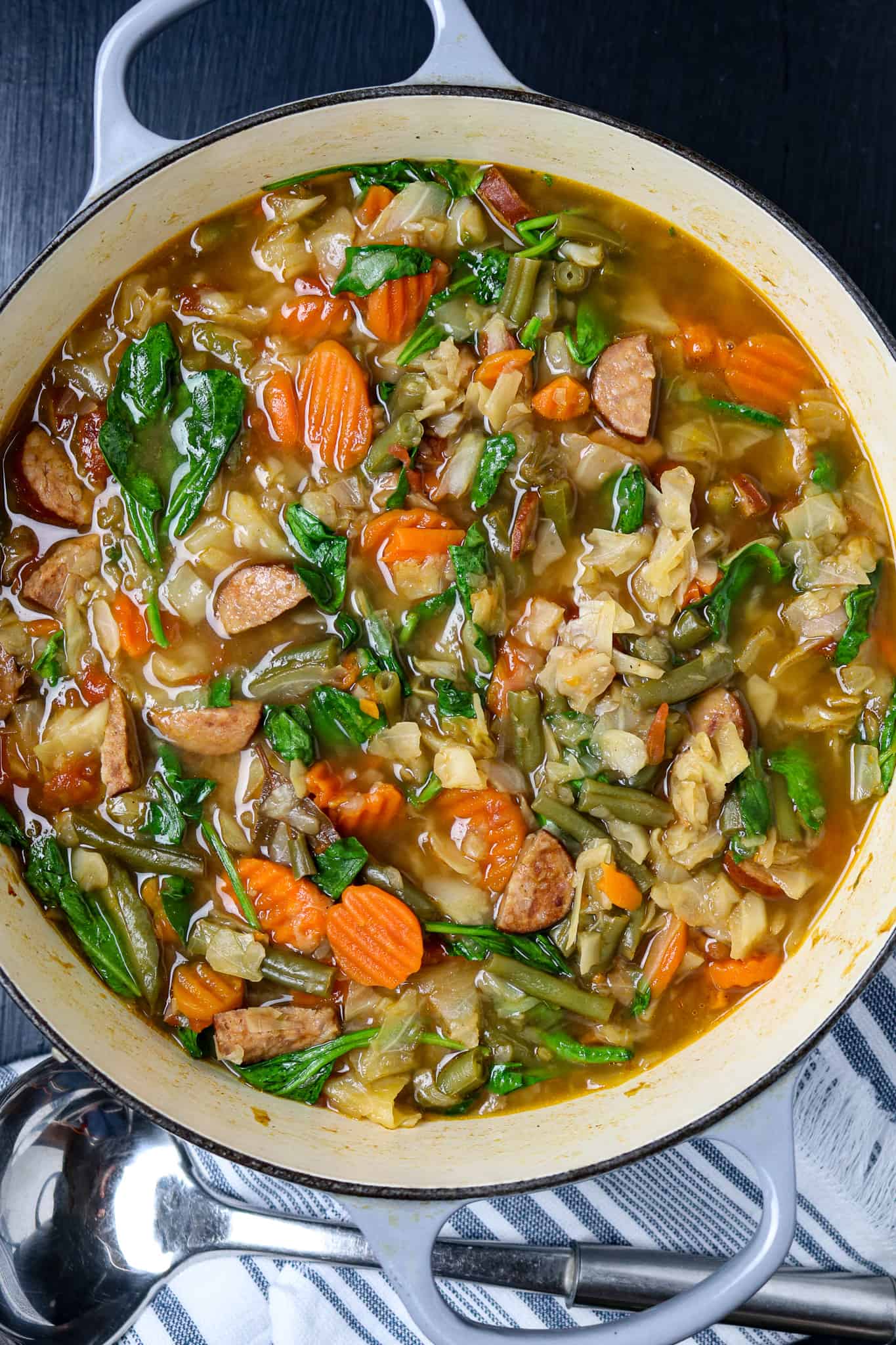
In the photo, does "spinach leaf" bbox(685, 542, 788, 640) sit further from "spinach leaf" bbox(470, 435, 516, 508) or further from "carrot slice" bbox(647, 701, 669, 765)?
"spinach leaf" bbox(470, 435, 516, 508)

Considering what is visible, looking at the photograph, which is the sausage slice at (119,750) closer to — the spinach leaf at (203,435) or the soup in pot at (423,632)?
the soup in pot at (423,632)

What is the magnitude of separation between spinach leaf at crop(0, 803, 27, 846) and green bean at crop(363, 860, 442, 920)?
3.44 ft

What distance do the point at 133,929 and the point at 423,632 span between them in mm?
1241

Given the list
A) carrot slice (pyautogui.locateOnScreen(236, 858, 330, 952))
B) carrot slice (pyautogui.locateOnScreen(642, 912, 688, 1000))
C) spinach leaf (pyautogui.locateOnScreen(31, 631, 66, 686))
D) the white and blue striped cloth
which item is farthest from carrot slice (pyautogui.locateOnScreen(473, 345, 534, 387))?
the white and blue striped cloth

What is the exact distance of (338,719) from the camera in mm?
3535

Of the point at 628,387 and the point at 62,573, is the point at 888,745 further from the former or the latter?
the point at 62,573

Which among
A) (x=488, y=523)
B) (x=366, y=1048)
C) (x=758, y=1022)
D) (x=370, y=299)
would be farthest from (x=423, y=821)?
(x=370, y=299)

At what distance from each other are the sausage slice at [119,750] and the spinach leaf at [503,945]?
100cm

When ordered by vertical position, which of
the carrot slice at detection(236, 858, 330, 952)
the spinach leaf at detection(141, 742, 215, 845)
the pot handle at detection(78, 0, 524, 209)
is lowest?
the carrot slice at detection(236, 858, 330, 952)

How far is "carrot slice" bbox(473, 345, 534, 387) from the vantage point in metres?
3.47

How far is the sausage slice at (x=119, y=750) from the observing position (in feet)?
11.3

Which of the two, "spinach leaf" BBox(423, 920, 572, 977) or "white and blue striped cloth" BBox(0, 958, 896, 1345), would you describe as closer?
"spinach leaf" BBox(423, 920, 572, 977)

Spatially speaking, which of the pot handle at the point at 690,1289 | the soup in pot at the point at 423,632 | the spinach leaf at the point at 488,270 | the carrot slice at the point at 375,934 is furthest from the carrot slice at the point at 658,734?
the spinach leaf at the point at 488,270

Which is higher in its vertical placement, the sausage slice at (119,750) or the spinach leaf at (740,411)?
the spinach leaf at (740,411)
